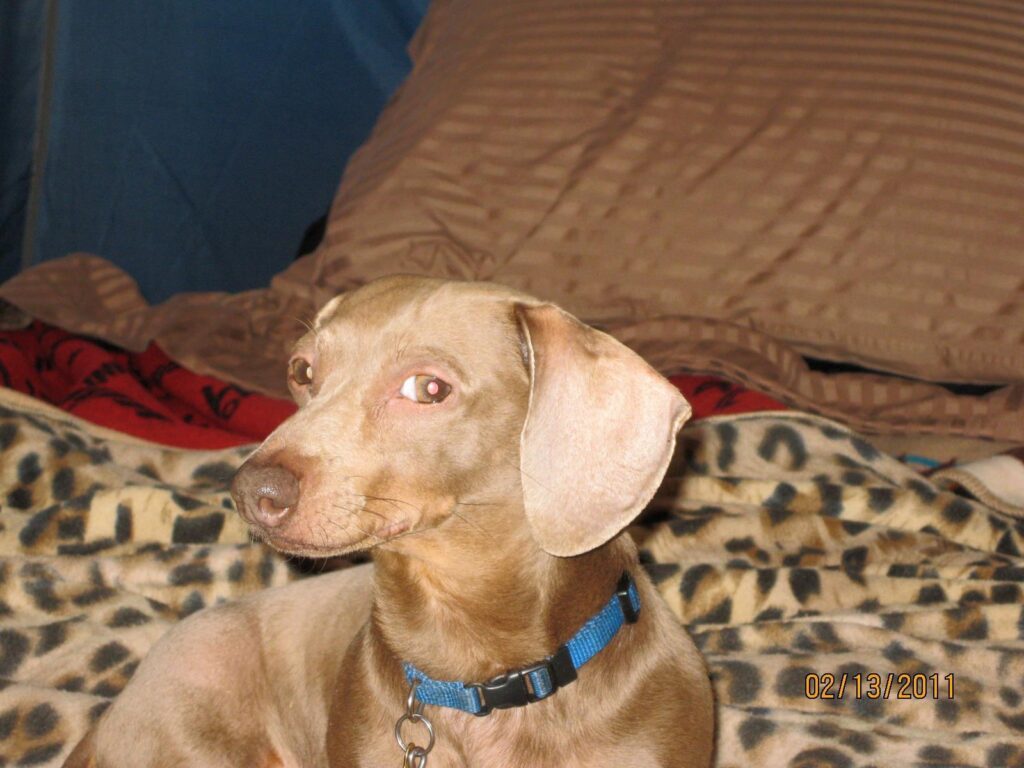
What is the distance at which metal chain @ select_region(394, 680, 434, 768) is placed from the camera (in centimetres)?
140

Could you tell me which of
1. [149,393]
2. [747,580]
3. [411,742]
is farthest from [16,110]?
[411,742]

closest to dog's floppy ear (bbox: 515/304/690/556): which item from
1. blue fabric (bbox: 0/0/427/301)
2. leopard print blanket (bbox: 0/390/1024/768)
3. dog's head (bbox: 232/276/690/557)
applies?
dog's head (bbox: 232/276/690/557)

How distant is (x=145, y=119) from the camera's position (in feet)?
11.7

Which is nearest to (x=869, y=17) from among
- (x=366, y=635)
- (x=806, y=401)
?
(x=806, y=401)

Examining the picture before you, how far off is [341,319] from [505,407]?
9.1 inches

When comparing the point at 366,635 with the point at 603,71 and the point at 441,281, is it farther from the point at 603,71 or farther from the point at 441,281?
the point at 603,71

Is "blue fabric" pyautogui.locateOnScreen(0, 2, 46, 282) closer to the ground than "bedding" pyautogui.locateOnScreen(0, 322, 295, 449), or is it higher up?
higher up

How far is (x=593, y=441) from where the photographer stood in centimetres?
131

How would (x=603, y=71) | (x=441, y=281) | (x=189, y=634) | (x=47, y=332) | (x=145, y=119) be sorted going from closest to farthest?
(x=441, y=281) → (x=189, y=634) → (x=603, y=71) → (x=47, y=332) → (x=145, y=119)

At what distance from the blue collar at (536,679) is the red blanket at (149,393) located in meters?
1.06

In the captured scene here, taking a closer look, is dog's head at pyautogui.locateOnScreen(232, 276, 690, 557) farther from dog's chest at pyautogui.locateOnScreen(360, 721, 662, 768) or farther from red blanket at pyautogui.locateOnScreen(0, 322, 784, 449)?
red blanket at pyautogui.locateOnScreen(0, 322, 784, 449)

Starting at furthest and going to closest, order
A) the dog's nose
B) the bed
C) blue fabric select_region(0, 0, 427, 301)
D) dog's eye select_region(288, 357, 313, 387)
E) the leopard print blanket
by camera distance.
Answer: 1. blue fabric select_region(0, 0, 427, 301)
2. the bed
3. the leopard print blanket
4. dog's eye select_region(288, 357, 313, 387)
5. the dog's nose

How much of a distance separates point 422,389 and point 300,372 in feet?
0.72

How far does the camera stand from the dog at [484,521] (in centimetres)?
130
